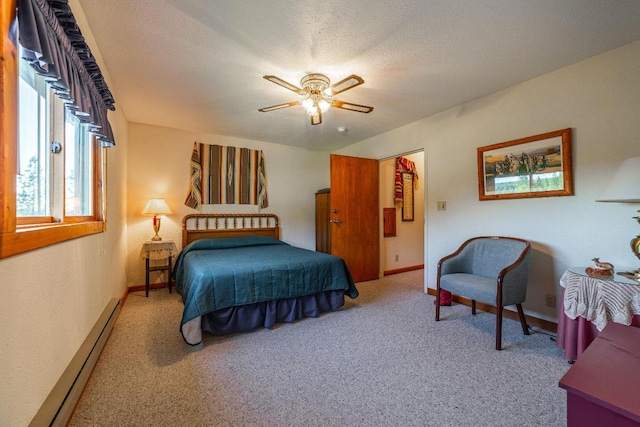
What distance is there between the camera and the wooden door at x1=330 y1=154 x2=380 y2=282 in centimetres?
403

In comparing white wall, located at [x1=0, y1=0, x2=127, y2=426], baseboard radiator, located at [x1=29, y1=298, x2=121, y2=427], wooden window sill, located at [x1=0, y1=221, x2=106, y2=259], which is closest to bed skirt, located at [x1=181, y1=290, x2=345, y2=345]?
baseboard radiator, located at [x1=29, y1=298, x2=121, y2=427]

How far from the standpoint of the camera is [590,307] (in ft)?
5.90

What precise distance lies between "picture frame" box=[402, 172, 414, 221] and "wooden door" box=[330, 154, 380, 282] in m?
0.95

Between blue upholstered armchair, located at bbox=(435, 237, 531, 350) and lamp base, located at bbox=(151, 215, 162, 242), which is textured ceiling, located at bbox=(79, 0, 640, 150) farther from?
blue upholstered armchair, located at bbox=(435, 237, 531, 350)

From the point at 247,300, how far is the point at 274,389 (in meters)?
0.88

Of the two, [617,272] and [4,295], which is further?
[617,272]

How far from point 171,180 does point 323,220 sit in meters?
2.59

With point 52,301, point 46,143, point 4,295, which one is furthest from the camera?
point 46,143

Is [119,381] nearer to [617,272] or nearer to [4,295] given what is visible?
[4,295]

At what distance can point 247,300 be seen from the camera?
2387 mm

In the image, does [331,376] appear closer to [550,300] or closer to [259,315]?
[259,315]

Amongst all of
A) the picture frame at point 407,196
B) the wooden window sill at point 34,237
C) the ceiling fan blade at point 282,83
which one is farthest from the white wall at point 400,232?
the wooden window sill at point 34,237

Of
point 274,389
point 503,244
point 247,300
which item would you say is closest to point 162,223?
point 247,300

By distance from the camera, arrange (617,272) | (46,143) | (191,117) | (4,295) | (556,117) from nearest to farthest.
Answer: (4,295)
(46,143)
(617,272)
(556,117)
(191,117)
